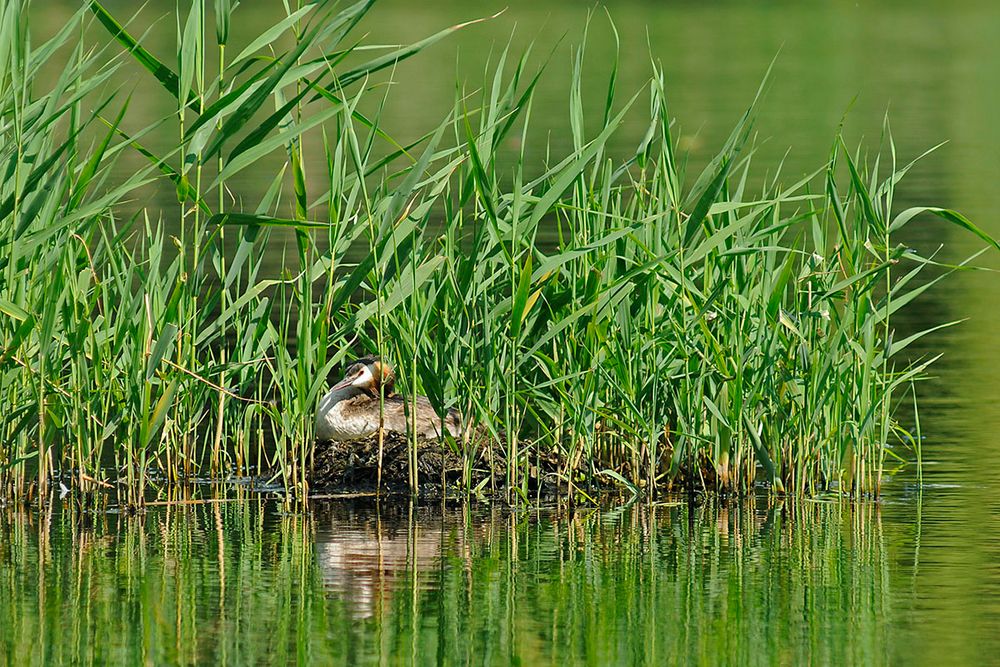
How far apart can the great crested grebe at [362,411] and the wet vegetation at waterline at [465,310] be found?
295 mm

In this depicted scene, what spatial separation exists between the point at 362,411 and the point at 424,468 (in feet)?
1.71

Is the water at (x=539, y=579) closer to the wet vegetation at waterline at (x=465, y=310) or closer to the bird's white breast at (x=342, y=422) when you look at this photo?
the wet vegetation at waterline at (x=465, y=310)

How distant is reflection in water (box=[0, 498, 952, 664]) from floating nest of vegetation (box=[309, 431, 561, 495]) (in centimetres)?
23

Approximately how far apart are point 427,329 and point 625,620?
1.84m

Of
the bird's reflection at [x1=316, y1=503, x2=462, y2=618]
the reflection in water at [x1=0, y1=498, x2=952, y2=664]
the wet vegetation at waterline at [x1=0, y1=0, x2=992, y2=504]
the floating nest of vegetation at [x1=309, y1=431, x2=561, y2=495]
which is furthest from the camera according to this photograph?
the floating nest of vegetation at [x1=309, y1=431, x2=561, y2=495]

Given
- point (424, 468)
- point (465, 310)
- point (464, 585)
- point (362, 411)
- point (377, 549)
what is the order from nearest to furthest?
point (464, 585), point (377, 549), point (465, 310), point (424, 468), point (362, 411)

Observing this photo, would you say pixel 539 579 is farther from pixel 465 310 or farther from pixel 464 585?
pixel 465 310

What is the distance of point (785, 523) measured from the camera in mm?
6422

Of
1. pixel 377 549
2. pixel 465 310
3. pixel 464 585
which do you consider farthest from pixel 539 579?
pixel 465 310

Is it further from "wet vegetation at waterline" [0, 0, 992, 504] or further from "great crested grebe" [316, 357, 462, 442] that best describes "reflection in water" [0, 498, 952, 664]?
"great crested grebe" [316, 357, 462, 442]

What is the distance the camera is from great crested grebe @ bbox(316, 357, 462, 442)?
7.38 metres

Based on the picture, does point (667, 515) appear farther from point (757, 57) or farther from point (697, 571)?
point (757, 57)

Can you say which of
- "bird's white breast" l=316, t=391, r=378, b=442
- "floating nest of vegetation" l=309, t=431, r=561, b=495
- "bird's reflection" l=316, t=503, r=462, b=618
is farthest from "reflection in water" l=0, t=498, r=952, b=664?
"bird's white breast" l=316, t=391, r=378, b=442

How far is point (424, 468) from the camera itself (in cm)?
704
